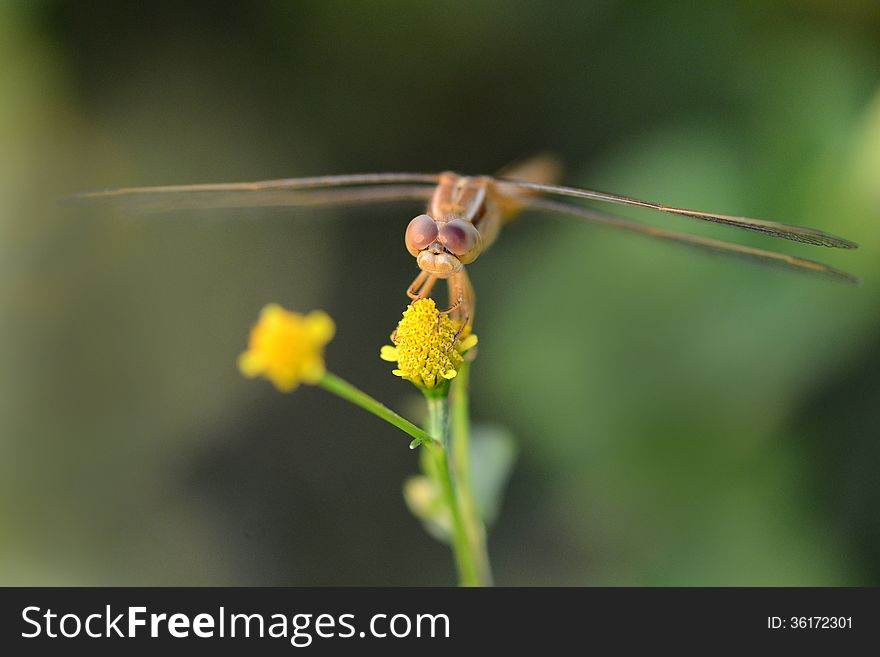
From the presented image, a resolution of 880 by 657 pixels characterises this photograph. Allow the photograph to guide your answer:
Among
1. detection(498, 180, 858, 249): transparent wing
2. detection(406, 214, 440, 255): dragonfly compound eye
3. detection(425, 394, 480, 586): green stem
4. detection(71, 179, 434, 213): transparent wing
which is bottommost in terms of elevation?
detection(425, 394, 480, 586): green stem

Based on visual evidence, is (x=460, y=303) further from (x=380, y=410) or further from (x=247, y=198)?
(x=247, y=198)

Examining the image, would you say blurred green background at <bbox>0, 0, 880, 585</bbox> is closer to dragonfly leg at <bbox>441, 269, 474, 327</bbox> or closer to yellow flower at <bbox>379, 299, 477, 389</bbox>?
dragonfly leg at <bbox>441, 269, 474, 327</bbox>

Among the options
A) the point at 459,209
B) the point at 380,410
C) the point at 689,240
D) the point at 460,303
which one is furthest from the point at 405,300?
the point at 380,410

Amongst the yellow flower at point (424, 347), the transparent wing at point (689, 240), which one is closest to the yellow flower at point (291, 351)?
the yellow flower at point (424, 347)

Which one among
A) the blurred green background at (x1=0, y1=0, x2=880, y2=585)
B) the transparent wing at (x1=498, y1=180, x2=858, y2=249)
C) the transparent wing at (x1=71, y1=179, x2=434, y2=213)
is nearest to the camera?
the transparent wing at (x1=498, y1=180, x2=858, y2=249)

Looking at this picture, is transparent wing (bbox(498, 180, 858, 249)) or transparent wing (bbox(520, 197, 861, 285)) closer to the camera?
transparent wing (bbox(498, 180, 858, 249))

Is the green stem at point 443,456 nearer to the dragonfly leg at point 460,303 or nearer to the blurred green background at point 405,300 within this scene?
the dragonfly leg at point 460,303

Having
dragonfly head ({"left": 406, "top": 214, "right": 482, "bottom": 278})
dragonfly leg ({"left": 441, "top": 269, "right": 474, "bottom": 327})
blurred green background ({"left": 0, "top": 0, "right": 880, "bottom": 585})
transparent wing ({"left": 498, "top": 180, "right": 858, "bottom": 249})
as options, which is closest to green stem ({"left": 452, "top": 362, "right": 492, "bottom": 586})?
dragonfly leg ({"left": 441, "top": 269, "right": 474, "bottom": 327})

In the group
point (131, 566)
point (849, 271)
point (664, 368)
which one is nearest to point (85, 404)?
point (131, 566)

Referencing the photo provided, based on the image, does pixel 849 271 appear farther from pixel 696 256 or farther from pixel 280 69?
pixel 280 69
